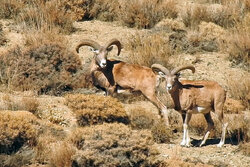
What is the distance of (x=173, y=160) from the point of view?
1498 cm

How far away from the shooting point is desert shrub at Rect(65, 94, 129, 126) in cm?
1709

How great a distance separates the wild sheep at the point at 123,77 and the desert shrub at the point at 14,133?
4.16 m

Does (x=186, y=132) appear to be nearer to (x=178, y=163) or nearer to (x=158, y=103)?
(x=158, y=103)

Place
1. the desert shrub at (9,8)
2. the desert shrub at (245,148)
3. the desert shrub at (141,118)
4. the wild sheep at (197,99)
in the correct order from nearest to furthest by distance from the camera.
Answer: the desert shrub at (245,148) < the wild sheep at (197,99) < the desert shrub at (141,118) < the desert shrub at (9,8)

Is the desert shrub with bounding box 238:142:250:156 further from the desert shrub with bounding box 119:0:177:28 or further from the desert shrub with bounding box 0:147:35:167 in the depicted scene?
the desert shrub with bounding box 119:0:177:28

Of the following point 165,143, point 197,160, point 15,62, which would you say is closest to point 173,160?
point 197,160

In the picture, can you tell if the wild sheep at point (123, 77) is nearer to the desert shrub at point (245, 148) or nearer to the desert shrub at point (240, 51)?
the desert shrub at point (245, 148)

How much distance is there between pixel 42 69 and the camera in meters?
21.6

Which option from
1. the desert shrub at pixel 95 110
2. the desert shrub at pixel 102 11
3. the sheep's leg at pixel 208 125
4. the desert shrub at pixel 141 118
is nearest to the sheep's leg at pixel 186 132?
the sheep's leg at pixel 208 125

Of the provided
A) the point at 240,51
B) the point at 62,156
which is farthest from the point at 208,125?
the point at 240,51

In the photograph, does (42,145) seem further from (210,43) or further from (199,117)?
(210,43)

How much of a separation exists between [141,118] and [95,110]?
156cm

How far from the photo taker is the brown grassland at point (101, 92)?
14.8 m

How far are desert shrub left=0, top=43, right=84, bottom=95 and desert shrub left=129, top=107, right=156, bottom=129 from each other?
334 centimetres
